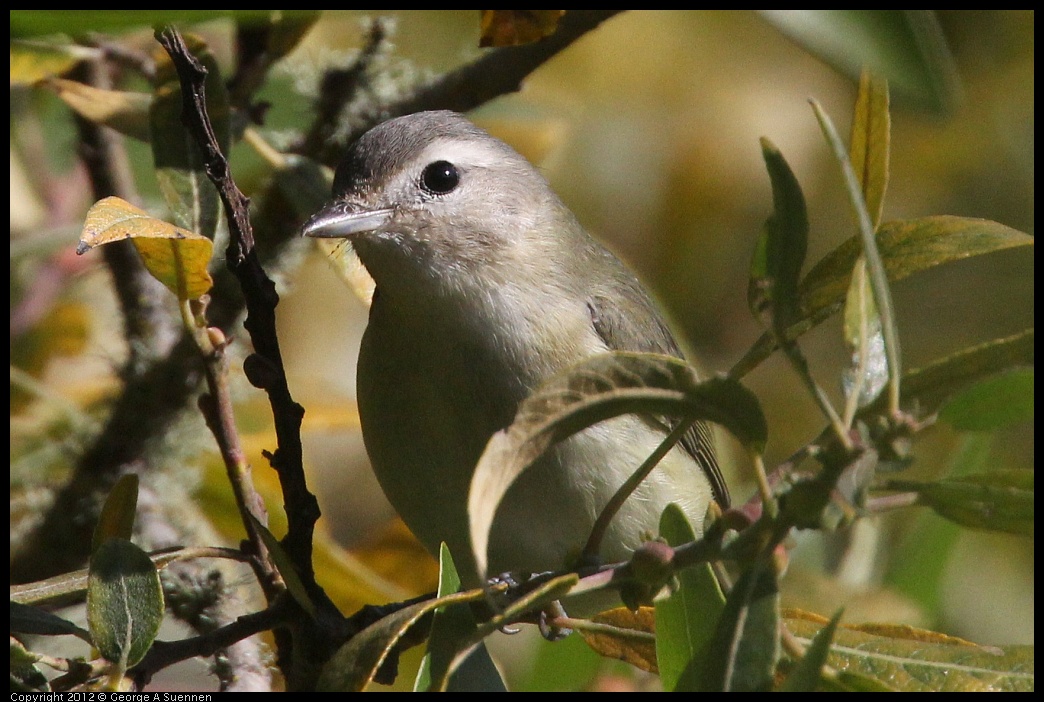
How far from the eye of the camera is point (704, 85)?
549 cm

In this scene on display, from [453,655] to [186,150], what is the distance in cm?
137

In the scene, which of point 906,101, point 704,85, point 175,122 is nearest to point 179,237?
point 175,122

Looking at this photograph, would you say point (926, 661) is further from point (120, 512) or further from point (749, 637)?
point (120, 512)

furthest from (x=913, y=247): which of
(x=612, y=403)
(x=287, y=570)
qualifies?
(x=287, y=570)

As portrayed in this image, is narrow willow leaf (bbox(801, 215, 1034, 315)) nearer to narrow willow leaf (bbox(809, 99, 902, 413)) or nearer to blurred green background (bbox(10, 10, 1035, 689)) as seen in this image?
narrow willow leaf (bbox(809, 99, 902, 413))

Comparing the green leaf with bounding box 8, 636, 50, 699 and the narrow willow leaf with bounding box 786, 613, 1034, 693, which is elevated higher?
the green leaf with bounding box 8, 636, 50, 699

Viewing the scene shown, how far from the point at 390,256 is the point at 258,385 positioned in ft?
3.87

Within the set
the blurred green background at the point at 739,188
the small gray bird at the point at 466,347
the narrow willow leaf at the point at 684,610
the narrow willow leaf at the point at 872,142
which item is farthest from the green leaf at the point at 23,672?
the blurred green background at the point at 739,188

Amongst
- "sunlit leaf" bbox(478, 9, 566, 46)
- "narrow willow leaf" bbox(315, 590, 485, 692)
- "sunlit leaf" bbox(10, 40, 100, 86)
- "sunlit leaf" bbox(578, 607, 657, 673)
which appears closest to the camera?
"narrow willow leaf" bbox(315, 590, 485, 692)

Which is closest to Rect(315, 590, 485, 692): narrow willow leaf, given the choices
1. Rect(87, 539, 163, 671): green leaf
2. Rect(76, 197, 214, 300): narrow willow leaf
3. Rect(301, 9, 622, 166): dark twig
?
Rect(87, 539, 163, 671): green leaf

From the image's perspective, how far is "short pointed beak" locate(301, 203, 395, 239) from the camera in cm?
290

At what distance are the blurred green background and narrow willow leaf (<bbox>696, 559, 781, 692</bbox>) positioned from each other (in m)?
3.26

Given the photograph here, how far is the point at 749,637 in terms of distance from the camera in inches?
63.8

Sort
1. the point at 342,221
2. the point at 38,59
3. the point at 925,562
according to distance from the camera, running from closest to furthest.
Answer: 1. the point at 342,221
2. the point at 38,59
3. the point at 925,562
